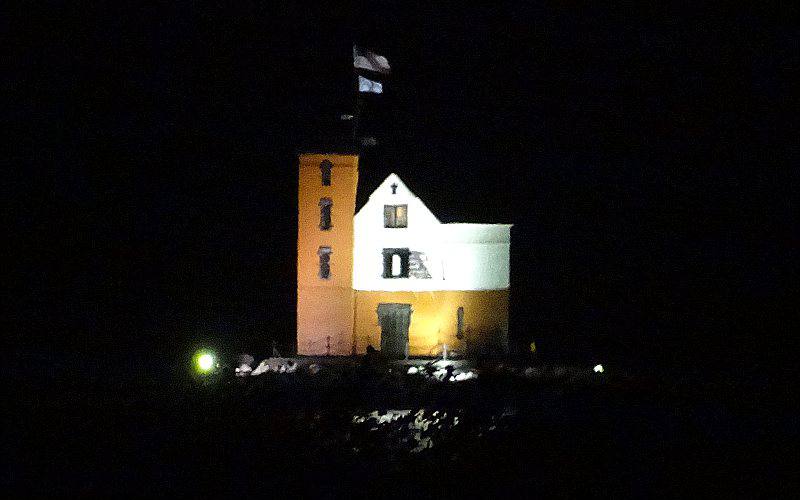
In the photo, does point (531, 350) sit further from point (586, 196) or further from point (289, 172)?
point (289, 172)

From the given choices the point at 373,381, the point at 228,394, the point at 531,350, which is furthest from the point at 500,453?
the point at 531,350

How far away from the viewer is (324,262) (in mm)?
23281

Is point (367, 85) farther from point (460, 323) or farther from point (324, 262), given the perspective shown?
point (460, 323)

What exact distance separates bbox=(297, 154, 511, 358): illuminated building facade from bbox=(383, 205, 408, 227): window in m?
0.04

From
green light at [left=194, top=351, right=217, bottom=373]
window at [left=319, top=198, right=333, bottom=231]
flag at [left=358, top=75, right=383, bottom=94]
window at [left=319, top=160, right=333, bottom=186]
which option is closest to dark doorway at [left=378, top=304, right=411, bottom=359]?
window at [left=319, top=198, right=333, bottom=231]

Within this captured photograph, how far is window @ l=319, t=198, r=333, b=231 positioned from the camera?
23.3m

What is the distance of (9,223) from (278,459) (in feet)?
136

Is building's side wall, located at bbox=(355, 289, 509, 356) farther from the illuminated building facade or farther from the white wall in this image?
the white wall

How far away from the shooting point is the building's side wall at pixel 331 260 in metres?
22.9

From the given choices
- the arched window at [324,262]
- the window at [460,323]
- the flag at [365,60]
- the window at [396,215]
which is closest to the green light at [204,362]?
the arched window at [324,262]

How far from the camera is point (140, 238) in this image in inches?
1997

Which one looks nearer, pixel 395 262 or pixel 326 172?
pixel 326 172

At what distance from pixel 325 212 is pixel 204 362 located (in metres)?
6.94

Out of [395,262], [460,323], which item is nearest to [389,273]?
[395,262]
